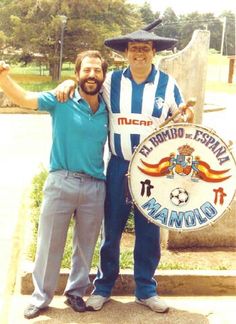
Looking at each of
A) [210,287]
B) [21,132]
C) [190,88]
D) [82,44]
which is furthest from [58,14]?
[210,287]

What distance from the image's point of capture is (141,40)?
3.69 metres

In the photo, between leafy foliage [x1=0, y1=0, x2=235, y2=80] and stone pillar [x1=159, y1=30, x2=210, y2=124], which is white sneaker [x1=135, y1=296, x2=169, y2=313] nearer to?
stone pillar [x1=159, y1=30, x2=210, y2=124]

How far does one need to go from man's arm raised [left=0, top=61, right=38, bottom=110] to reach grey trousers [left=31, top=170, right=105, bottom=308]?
0.51 metres

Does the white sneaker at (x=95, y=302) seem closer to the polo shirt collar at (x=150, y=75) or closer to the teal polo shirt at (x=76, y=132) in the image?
the teal polo shirt at (x=76, y=132)

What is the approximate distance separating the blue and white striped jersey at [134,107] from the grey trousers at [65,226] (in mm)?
346

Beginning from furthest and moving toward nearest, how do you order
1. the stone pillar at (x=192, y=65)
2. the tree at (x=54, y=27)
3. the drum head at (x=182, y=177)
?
1. the tree at (x=54, y=27)
2. the stone pillar at (x=192, y=65)
3. the drum head at (x=182, y=177)

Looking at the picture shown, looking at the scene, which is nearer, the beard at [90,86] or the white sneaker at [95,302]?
the beard at [90,86]

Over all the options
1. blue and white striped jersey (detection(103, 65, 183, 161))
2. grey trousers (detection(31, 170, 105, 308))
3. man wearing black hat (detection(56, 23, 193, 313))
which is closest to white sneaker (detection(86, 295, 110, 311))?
man wearing black hat (detection(56, 23, 193, 313))

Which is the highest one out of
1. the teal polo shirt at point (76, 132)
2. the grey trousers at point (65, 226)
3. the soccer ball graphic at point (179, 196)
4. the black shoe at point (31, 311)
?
the teal polo shirt at point (76, 132)

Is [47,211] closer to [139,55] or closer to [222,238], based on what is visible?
[139,55]

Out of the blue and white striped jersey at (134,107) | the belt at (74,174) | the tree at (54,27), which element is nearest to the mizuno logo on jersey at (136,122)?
the blue and white striped jersey at (134,107)

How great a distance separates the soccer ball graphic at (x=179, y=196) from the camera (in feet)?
12.1

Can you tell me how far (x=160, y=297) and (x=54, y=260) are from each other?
1.01m

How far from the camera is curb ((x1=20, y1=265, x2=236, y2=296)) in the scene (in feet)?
14.4
